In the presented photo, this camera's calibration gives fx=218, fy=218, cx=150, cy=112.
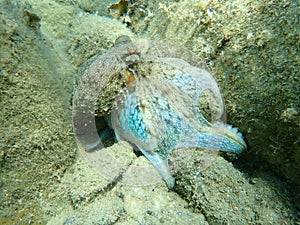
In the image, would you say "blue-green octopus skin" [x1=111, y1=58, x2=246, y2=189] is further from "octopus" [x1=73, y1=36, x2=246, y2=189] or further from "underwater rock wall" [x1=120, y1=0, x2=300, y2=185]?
"underwater rock wall" [x1=120, y1=0, x2=300, y2=185]

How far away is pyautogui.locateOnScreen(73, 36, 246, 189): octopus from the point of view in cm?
251

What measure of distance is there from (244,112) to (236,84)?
320 millimetres

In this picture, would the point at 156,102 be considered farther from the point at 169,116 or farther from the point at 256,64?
the point at 256,64

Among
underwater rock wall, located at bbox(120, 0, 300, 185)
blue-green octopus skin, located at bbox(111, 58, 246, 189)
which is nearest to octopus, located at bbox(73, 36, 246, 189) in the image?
blue-green octopus skin, located at bbox(111, 58, 246, 189)

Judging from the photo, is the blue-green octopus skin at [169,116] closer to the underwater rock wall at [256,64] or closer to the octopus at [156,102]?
the octopus at [156,102]

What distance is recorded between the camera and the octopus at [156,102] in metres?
2.51

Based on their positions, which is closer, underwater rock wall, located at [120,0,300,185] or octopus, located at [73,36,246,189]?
underwater rock wall, located at [120,0,300,185]

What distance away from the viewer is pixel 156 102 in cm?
259

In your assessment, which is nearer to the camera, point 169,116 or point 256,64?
point 256,64

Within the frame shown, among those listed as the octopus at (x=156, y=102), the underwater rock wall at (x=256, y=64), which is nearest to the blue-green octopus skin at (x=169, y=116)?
the octopus at (x=156, y=102)

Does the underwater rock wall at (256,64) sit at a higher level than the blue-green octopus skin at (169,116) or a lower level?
higher

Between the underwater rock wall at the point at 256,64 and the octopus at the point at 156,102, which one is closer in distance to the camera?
the underwater rock wall at the point at 256,64

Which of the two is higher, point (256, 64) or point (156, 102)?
point (256, 64)

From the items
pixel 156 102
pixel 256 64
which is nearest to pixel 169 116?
pixel 156 102
